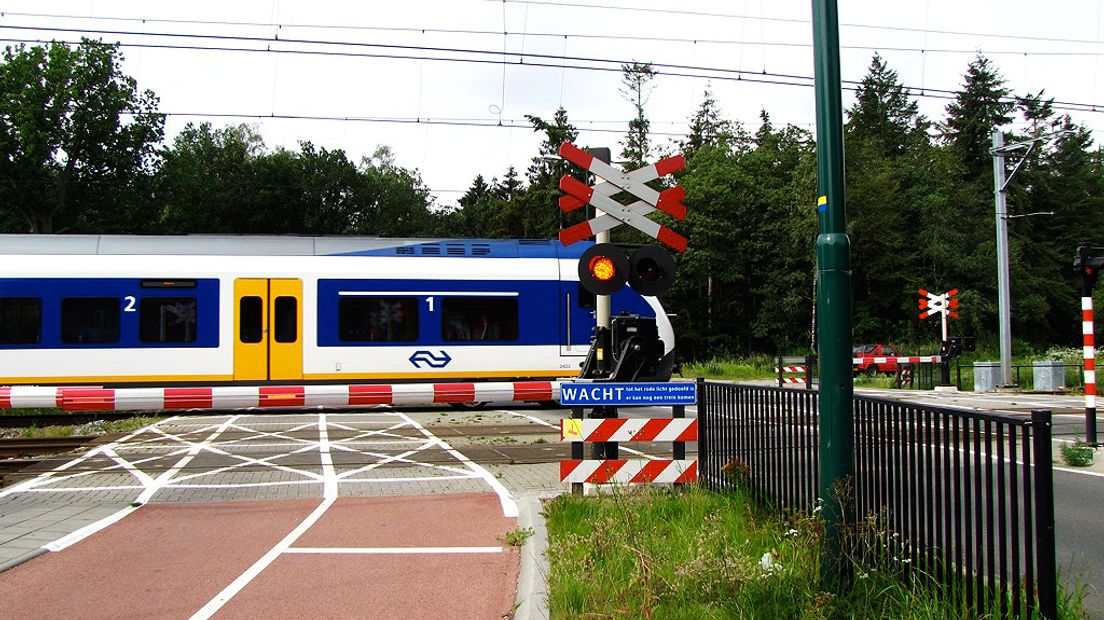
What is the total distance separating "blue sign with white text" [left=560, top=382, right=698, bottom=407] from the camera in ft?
23.7

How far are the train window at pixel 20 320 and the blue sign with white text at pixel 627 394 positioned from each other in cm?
1350

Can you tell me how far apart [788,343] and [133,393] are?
44600 millimetres

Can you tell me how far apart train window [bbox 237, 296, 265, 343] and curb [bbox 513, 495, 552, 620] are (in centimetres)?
1086

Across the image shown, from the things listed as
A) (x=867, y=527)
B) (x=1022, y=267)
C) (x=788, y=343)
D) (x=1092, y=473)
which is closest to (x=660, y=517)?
(x=867, y=527)

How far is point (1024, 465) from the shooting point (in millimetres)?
3766

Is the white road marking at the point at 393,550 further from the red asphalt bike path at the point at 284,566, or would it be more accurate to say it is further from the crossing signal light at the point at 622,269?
the crossing signal light at the point at 622,269

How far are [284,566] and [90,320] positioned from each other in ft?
41.9

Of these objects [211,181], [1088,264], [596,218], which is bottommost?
[1088,264]

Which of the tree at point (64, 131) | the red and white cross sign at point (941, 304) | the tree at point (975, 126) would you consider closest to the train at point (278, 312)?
the red and white cross sign at point (941, 304)

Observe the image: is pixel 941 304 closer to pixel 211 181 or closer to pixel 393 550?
pixel 393 550

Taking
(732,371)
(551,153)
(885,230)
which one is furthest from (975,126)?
(732,371)

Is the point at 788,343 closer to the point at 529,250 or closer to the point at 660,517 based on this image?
the point at 529,250

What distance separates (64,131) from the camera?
45625mm

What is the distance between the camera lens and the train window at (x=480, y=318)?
58.2 feet
